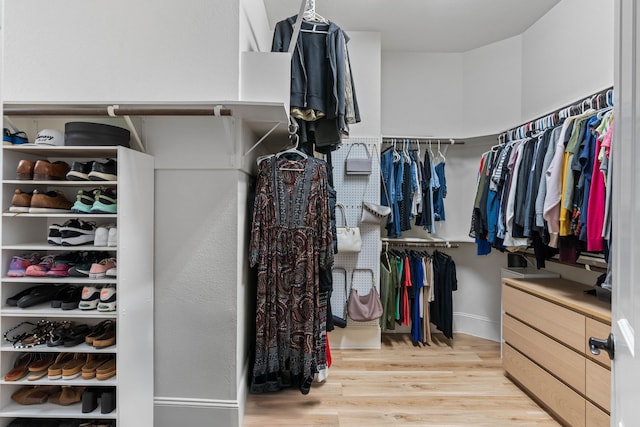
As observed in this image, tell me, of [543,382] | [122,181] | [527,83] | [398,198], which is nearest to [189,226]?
[122,181]

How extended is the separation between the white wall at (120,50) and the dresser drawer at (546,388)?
7.94ft

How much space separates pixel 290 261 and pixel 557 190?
64.3 inches

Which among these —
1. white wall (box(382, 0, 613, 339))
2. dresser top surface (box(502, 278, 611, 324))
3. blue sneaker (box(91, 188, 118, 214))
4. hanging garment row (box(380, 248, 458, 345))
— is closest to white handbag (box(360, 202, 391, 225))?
hanging garment row (box(380, 248, 458, 345))

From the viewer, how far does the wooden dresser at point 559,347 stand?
69.9 inches

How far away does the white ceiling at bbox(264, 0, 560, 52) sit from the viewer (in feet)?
9.03

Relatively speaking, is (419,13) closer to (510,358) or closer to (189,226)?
(189,226)

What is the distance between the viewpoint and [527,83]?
3092 mm

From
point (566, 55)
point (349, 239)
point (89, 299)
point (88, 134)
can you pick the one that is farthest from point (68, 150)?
point (566, 55)

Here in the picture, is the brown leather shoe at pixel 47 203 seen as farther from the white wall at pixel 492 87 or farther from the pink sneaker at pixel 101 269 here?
the white wall at pixel 492 87

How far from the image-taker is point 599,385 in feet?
5.74

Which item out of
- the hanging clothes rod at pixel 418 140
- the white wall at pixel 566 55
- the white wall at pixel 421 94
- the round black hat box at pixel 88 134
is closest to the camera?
the round black hat box at pixel 88 134

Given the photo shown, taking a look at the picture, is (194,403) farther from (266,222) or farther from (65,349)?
(266,222)

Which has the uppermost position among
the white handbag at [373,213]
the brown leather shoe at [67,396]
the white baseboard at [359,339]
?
Answer: the white handbag at [373,213]

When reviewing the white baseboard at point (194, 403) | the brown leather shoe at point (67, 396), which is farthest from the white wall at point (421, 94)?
the brown leather shoe at point (67, 396)
